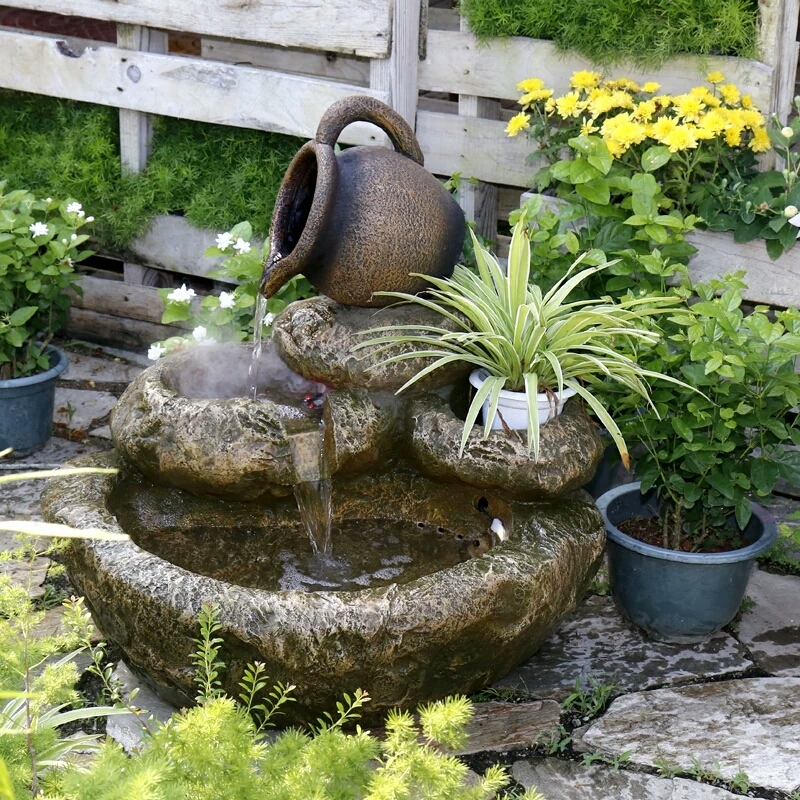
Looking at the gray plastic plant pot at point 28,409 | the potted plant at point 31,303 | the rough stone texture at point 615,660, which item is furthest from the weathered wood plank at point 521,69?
the gray plastic plant pot at point 28,409

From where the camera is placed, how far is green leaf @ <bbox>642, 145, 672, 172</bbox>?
3.70 meters

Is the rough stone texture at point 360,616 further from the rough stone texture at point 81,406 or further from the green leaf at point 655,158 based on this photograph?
the rough stone texture at point 81,406

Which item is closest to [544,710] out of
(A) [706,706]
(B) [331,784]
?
(A) [706,706]

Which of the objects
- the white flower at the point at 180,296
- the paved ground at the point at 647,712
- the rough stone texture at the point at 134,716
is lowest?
the rough stone texture at the point at 134,716

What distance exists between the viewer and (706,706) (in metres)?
3.23

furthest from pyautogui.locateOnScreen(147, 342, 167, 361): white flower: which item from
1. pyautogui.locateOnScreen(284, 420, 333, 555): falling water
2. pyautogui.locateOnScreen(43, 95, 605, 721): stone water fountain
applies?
pyautogui.locateOnScreen(284, 420, 333, 555): falling water

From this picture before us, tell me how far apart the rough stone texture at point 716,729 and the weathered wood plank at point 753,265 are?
4.51 feet

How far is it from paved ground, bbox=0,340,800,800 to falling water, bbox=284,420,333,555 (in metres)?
0.67

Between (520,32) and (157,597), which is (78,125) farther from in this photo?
(157,597)

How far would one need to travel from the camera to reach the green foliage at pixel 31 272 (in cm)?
449

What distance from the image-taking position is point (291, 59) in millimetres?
5727

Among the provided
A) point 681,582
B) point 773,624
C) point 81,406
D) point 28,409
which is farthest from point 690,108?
point 81,406

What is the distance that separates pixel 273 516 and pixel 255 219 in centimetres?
193

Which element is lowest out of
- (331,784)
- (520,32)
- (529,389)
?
(331,784)
